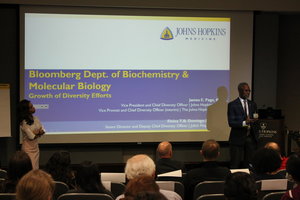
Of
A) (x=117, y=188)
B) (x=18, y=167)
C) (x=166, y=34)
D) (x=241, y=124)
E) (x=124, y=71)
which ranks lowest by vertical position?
(x=117, y=188)

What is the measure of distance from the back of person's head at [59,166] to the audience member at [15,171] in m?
0.50

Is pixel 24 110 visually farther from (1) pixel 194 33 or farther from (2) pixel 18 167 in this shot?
(1) pixel 194 33

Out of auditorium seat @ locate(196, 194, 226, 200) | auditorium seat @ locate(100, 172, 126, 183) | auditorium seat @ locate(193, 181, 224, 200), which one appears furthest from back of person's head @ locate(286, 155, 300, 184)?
auditorium seat @ locate(100, 172, 126, 183)

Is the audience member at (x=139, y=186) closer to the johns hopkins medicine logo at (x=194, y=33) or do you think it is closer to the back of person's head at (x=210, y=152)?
the back of person's head at (x=210, y=152)

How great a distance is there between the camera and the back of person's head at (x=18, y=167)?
11.6 feet

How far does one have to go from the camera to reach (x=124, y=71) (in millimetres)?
7465

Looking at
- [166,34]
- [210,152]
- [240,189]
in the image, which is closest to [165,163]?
[210,152]

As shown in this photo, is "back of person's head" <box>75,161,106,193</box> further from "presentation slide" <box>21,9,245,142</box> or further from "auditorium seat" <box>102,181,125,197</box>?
"presentation slide" <box>21,9,245,142</box>

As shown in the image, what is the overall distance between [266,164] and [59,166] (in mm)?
1715

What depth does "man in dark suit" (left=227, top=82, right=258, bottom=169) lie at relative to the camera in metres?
6.96

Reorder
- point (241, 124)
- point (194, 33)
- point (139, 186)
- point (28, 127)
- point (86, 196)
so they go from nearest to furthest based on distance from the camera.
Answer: point (139, 186)
point (86, 196)
point (28, 127)
point (241, 124)
point (194, 33)

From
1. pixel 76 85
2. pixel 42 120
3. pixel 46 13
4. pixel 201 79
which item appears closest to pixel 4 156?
pixel 42 120

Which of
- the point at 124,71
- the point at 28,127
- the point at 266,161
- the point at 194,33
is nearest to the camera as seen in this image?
the point at 266,161

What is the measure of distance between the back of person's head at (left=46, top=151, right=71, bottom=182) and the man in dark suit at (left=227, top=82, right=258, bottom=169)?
343cm
